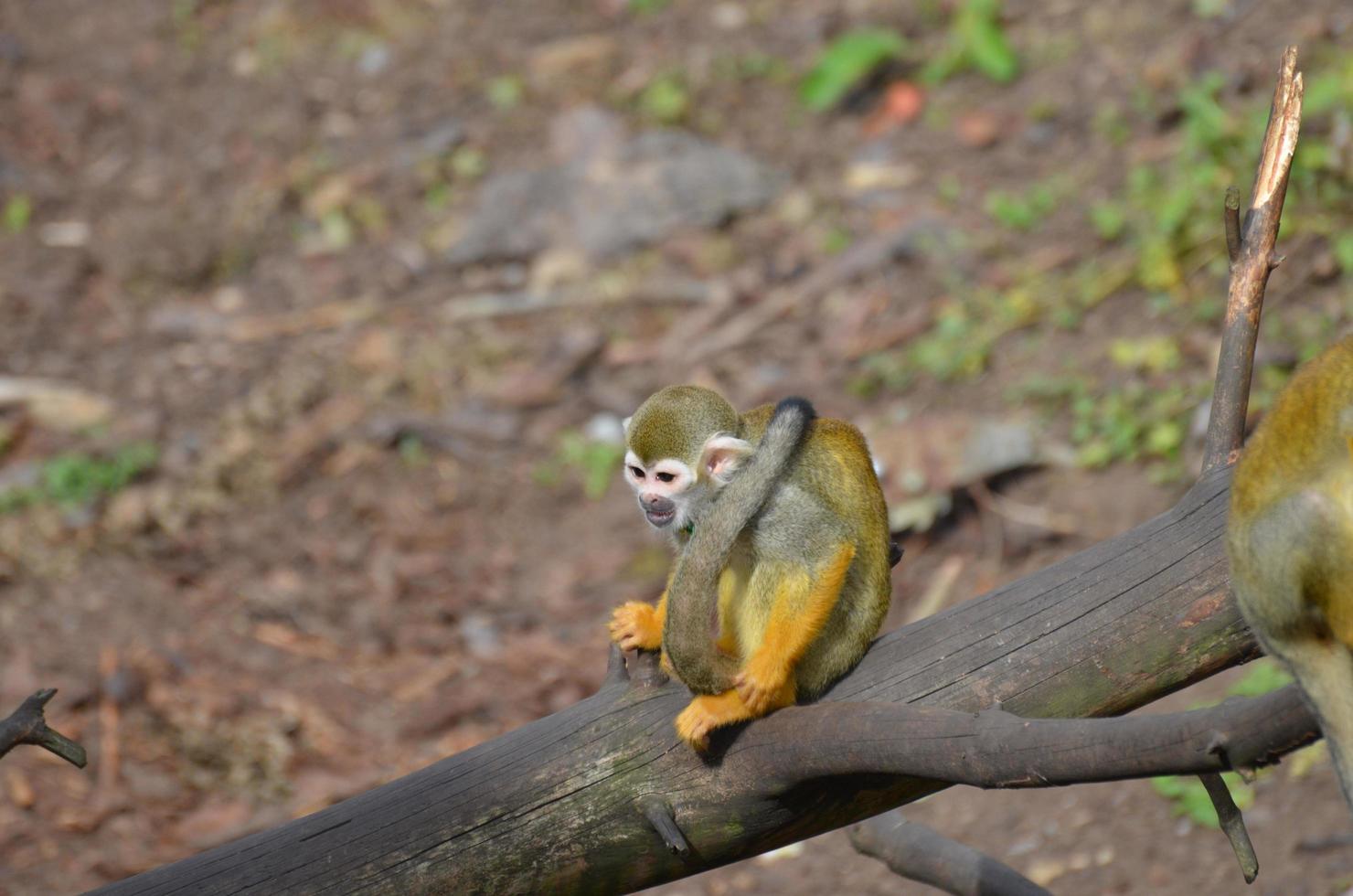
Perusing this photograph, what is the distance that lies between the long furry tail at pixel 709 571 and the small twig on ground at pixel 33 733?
1189 mm

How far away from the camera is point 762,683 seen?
2582 mm

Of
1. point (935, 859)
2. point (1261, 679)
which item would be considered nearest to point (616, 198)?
point (1261, 679)

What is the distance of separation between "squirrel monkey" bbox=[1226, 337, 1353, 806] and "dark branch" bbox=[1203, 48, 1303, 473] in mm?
528

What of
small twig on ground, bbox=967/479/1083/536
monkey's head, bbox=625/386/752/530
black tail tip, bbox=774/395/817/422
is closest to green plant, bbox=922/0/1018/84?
small twig on ground, bbox=967/479/1083/536

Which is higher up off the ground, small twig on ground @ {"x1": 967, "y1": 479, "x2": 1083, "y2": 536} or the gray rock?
the gray rock

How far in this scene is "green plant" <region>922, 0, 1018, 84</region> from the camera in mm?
7688

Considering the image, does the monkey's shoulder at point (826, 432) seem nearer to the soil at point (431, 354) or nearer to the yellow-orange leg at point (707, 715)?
the yellow-orange leg at point (707, 715)

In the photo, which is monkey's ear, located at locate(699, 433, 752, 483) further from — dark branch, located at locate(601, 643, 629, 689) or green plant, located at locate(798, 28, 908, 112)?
green plant, located at locate(798, 28, 908, 112)

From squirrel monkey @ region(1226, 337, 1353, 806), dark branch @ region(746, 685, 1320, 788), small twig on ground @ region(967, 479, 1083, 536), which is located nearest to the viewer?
dark branch @ region(746, 685, 1320, 788)

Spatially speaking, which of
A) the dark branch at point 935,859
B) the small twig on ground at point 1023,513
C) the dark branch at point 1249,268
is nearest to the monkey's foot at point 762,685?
the dark branch at point 935,859

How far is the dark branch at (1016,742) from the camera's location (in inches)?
67.9

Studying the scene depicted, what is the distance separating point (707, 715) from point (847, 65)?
20.6 feet

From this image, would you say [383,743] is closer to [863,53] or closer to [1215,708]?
[1215,708]

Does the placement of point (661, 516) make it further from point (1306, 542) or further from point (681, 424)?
Answer: point (1306, 542)
